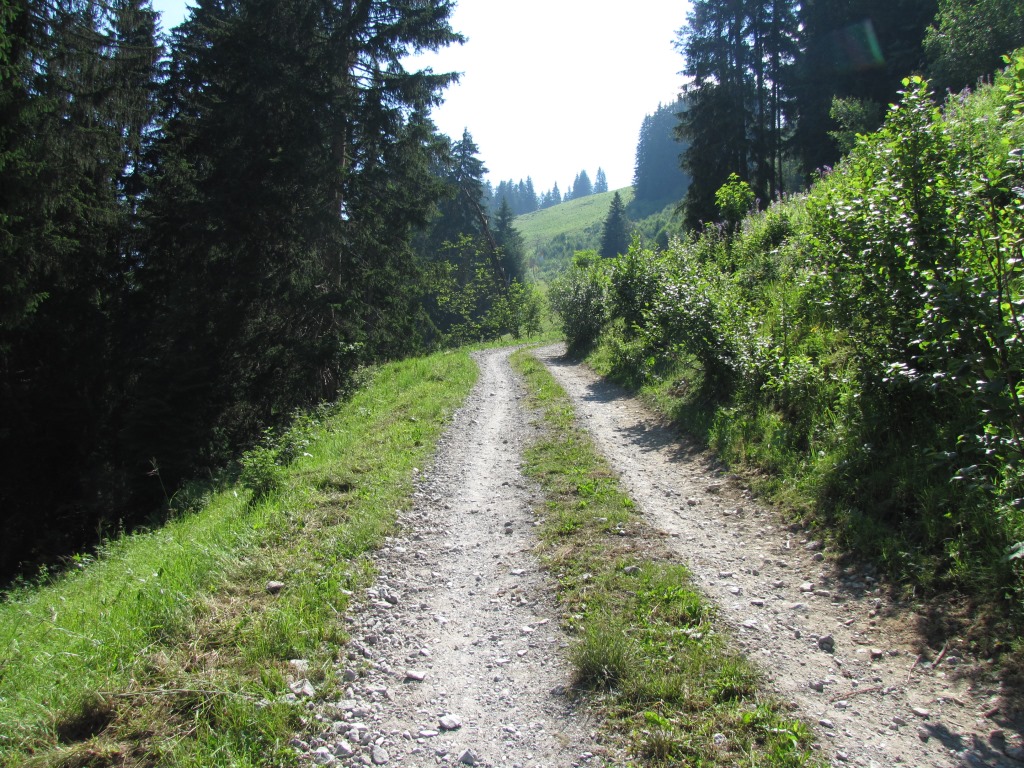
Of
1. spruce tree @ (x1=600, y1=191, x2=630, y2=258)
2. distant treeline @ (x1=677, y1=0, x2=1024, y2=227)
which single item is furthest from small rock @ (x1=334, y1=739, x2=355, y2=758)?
spruce tree @ (x1=600, y1=191, x2=630, y2=258)

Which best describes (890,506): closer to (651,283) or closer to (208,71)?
(651,283)

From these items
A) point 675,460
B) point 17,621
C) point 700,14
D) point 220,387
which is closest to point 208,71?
point 220,387

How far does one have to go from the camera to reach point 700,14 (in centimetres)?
2838

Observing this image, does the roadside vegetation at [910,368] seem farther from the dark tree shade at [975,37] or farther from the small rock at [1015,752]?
the dark tree shade at [975,37]

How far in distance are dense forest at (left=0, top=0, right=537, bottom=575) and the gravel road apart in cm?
1083

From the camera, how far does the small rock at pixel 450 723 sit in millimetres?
3539

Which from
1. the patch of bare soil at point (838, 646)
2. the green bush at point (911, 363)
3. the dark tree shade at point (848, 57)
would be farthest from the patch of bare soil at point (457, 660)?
the dark tree shade at point (848, 57)

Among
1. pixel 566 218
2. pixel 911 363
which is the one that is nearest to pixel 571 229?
pixel 566 218

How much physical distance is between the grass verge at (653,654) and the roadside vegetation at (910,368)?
1.69m

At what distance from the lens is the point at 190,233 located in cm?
1645

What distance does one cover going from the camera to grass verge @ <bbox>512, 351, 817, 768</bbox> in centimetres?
320

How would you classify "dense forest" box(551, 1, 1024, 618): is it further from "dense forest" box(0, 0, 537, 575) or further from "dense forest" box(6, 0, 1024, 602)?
"dense forest" box(0, 0, 537, 575)

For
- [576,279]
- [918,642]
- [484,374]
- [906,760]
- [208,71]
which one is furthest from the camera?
[576,279]

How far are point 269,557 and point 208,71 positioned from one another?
16.6m
